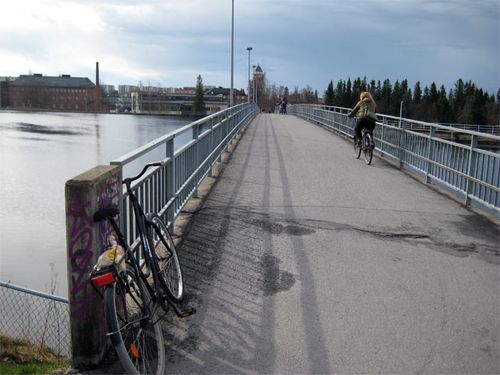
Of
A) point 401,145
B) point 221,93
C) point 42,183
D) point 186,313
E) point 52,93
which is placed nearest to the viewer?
point 186,313

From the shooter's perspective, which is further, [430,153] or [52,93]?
[52,93]

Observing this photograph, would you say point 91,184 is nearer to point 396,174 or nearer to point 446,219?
point 446,219

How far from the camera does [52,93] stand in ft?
344

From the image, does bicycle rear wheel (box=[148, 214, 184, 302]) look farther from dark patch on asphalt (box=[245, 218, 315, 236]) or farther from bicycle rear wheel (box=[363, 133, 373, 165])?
bicycle rear wheel (box=[363, 133, 373, 165])

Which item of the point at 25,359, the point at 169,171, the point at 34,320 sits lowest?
the point at 34,320

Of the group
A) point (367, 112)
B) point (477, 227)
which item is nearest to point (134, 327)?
point (477, 227)

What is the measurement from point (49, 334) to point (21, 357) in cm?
310

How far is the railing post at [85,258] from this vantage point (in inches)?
131

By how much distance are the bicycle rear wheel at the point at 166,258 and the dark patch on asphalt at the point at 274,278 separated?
79 cm

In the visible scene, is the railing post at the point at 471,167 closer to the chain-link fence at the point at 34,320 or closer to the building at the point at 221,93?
the chain-link fence at the point at 34,320

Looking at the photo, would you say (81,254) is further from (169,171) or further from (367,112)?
(367,112)

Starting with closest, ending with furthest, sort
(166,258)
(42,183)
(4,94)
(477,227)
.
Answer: (166,258)
(477,227)
(42,183)
(4,94)

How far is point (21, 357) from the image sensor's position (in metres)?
6.52

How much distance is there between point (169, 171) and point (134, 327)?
292 centimetres
